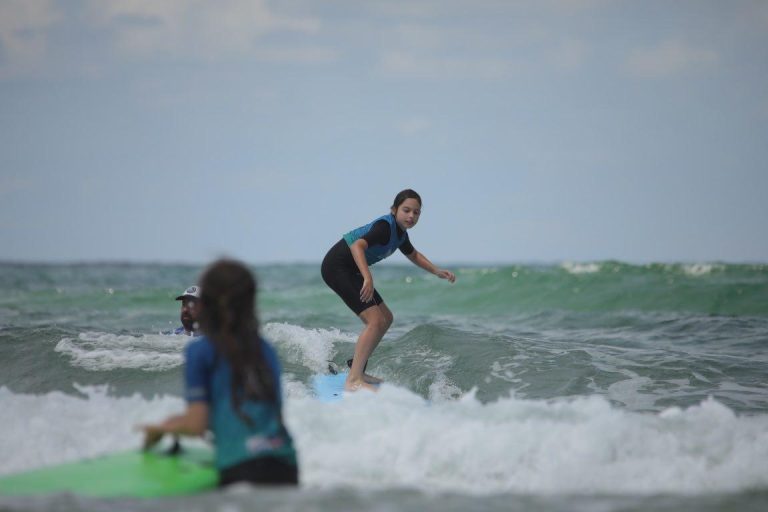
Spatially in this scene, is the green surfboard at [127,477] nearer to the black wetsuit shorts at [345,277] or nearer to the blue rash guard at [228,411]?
the blue rash guard at [228,411]

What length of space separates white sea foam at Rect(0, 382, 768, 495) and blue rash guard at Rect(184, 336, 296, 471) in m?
1.33

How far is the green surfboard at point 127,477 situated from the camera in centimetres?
387

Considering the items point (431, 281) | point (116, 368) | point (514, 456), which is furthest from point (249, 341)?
point (431, 281)

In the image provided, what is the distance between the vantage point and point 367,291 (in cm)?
802

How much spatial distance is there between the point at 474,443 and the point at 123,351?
6037 millimetres

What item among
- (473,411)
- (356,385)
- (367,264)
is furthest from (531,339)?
(473,411)

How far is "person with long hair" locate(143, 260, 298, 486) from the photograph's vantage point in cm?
381

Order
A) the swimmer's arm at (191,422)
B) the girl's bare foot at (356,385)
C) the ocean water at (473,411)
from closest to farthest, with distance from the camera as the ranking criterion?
the swimmer's arm at (191,422), the ocean water at (473,411), the girl's bare foot at (356,385)

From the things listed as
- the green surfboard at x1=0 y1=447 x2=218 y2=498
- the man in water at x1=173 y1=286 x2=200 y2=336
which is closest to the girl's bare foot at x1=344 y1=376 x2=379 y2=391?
the man in water at x1=173 y1=286 x2=200 y2=336

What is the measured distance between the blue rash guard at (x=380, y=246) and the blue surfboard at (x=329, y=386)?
1.24 meters

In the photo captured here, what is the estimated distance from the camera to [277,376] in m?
3.95

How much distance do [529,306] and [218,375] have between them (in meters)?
18.7

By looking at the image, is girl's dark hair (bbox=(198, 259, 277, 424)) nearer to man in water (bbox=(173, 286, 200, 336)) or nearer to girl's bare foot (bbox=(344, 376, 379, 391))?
girl's bare foot (bbox=(344, 376, 379, 391))

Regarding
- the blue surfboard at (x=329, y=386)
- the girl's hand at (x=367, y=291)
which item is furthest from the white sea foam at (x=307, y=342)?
the girl's hand at (x=367, y=291)
